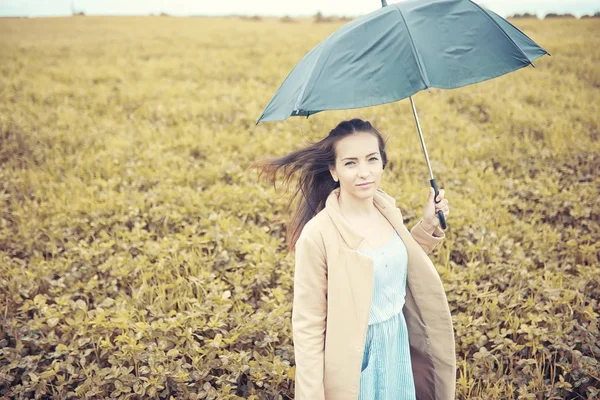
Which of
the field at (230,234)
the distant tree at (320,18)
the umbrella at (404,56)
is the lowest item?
the field at (230,234)

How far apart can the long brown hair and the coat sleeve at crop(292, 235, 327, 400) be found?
0.40 m

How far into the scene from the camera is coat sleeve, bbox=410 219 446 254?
228cm

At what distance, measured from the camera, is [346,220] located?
2.00 metres

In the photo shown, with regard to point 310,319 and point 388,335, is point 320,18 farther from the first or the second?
point 310,319

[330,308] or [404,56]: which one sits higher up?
[404,56]

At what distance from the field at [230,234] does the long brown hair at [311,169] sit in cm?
111

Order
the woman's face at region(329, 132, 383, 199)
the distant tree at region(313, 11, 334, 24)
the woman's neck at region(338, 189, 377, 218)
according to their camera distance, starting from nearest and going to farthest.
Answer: the woman's face at region(329, 132, 383, 199) < the woman's neck at region(338, 189, 377, 218) < the distant tree at region(313, 11, 334, 24)

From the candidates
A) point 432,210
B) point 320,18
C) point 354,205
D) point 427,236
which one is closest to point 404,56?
point 354,205

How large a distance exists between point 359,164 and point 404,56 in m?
0.47

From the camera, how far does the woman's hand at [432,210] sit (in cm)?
221

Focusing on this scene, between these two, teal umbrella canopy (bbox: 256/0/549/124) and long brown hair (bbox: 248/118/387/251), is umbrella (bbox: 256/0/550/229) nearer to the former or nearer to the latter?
teal umbrella canopy (bbox: 256/0/549/124)

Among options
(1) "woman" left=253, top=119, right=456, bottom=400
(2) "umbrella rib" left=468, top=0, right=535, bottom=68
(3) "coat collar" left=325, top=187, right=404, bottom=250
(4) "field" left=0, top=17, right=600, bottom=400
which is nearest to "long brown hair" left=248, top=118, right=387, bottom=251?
(1) "woman" left=253, top=119, right=456, bottom=400

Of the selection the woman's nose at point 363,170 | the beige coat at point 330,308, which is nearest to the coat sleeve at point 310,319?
the beige coat at point 330,308

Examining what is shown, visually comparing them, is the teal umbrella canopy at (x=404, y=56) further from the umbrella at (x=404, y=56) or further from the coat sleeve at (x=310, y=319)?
the coat sleeve at (x=310, y=319)
